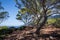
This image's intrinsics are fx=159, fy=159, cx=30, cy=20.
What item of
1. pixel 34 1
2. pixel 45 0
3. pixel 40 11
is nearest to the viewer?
pixel 45 0

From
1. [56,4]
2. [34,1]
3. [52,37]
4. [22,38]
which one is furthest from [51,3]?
[22,38]

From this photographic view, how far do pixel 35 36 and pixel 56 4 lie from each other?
373cm

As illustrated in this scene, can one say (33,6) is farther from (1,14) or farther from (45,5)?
(1,14)

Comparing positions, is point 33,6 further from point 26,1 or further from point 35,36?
point 35,36

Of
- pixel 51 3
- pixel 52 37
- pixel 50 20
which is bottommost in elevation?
pixel 52 37

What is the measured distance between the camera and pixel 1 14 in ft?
95.2

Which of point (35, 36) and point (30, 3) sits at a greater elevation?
point (30, 3)

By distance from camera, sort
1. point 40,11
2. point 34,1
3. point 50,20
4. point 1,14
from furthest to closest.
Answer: point 1,14, point 50,20, point 40,11, point 34,1

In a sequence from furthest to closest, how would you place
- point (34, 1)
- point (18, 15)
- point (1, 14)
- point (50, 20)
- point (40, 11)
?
point (1, 14) < point (18, 15) < point (50, 20) < point (40, 11) < point (34, 1)

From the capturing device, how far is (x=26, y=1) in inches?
653

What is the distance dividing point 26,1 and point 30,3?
467 mm

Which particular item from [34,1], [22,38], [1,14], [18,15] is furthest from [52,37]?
[1,14]

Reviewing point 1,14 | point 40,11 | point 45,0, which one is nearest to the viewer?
point 45,0

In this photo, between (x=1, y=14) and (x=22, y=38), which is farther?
(x=1, y=14)
